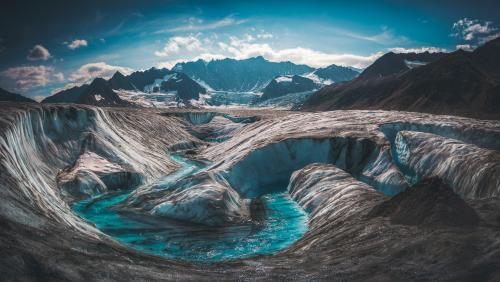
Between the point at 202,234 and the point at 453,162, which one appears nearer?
the point at 202,234

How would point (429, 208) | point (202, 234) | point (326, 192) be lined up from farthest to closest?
point (326, 192)
point (202, 234)
point (429, 208)

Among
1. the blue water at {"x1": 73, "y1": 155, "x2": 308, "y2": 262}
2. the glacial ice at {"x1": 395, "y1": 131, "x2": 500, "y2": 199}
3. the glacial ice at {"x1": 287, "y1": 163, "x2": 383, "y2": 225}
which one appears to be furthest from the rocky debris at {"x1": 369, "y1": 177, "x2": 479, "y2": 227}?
the blue water at {"x1": 73, "y1": 155, "x2": 308, "y2": 262}

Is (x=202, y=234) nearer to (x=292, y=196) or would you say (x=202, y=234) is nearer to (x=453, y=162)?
(x=292, y=196)

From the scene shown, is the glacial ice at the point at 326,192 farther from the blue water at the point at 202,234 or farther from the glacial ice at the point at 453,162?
the glacial ice at the point at 453,162

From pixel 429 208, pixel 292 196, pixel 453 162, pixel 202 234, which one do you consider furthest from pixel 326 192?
pixel 429 208

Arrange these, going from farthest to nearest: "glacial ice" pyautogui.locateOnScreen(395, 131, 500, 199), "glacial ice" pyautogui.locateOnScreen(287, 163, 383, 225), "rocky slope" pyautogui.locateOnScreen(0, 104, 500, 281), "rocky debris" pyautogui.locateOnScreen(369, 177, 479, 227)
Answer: "glacial ice" pyautogui.locateOnScreen(287, 163, 383, 225)
"glacial ice" pyautogui.locateOnScreen(395, 131, 500, 199)
"rocky debris" pyautogui.locateOnScreen(369, 177, 479, 227)
"rocky slope" pyautogui.locateOnScreen(0, 104, 500, 281)

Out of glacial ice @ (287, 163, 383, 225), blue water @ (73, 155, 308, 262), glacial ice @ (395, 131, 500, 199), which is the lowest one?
blue water @ (73, 155, 308, 262)

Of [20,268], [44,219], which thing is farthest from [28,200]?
[20,268]

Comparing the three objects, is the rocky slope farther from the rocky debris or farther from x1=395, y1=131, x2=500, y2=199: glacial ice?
x1=395, y1=131, x2=500, y2=199: glacial ice
